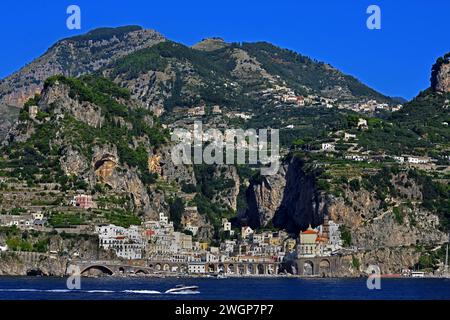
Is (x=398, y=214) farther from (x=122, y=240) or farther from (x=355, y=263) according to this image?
(x=122, y=240)

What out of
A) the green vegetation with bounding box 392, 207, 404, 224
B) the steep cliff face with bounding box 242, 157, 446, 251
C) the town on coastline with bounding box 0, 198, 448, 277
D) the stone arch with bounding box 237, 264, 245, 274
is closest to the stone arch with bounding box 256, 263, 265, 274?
the town on coastline with bounding box 0, 198, 448, 277

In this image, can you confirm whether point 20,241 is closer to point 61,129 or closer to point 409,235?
point 61,129

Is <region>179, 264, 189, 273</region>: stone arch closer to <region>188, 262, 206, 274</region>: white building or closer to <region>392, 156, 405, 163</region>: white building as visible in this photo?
<region>188, 262, 206, 274</region>: white building

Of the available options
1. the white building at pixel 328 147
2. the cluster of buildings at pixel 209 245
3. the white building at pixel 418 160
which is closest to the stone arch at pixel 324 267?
the cluster of buildings at pixel 209 245

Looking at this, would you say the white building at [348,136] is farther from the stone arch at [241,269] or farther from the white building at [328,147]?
the stone arch at [241,269]
